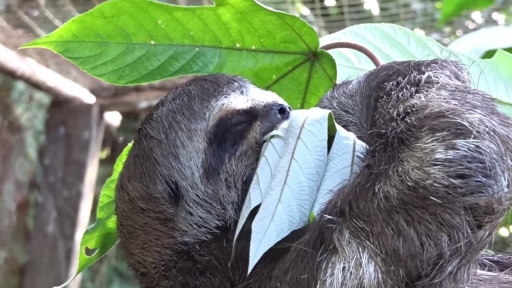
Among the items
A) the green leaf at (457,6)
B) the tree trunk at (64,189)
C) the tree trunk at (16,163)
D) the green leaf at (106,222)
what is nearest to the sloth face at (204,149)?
the green leaf at (106,222)

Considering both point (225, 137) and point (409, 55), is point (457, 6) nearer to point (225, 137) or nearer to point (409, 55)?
point (409, 55)

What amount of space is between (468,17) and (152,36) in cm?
253

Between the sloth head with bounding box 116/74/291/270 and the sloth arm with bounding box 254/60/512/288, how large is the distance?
217mm

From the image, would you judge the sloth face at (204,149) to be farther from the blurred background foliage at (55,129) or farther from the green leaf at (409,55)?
the blurred background foliage at (55,129)

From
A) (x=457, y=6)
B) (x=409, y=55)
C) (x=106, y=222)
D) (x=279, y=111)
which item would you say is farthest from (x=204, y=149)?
(x=457, y=6)

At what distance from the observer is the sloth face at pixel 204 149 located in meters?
1.25

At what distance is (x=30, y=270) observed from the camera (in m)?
3.31

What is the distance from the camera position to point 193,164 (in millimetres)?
1288

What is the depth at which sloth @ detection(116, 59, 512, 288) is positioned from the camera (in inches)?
37.9

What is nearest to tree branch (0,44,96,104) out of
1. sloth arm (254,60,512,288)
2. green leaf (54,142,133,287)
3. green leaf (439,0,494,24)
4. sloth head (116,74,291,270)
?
green leaf (54,142,133,287)

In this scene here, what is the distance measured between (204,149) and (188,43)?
8.8 inches

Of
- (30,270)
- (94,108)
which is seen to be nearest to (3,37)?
(94,108)

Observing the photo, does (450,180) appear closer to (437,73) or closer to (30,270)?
(437,73)

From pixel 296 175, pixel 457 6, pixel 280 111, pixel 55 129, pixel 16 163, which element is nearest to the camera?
pixel 296 175
